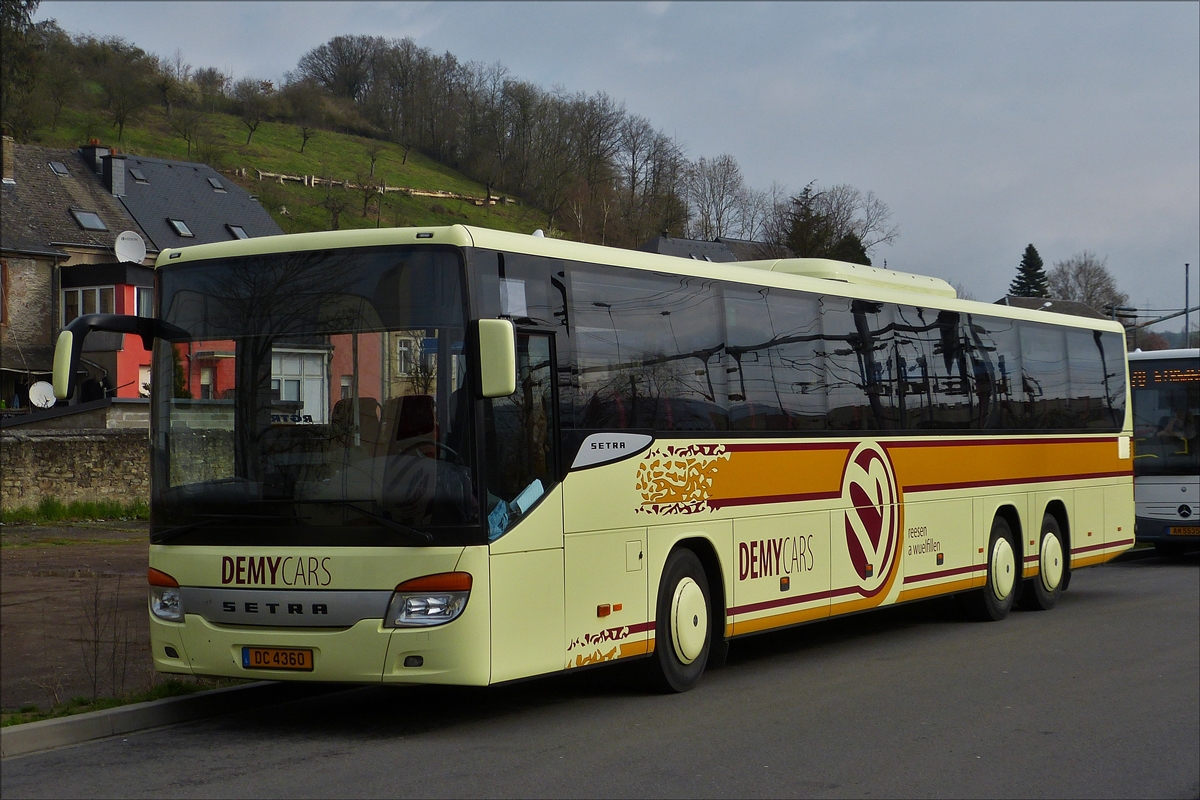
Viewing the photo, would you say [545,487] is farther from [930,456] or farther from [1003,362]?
[1003,362]

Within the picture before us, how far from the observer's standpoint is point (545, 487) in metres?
9.34

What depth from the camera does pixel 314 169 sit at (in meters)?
101

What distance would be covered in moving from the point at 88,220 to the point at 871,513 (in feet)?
189

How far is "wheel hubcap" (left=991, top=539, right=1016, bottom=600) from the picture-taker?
1583cm

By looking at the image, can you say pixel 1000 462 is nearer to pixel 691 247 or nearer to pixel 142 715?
pixel 142 715

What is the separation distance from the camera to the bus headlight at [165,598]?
9180 mm

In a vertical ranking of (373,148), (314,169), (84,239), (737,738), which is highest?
(373,148)

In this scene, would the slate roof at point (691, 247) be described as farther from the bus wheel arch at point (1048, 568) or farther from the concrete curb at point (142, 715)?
the concrete curb at point (142, 715)

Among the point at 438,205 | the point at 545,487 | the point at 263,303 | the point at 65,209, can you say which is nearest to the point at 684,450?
the point at 545,487

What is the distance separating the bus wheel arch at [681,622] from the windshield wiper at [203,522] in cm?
305

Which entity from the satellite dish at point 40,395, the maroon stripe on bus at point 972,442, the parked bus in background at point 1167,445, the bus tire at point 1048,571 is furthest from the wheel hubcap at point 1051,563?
the satellite dish at point 40,395

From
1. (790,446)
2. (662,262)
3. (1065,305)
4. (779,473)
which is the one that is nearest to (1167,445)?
(790,446)

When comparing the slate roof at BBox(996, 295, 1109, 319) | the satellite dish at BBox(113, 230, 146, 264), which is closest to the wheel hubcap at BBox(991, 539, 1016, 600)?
the slate roof at BBox(996, 295, 1109, 319)

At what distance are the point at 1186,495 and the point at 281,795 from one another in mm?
19674
